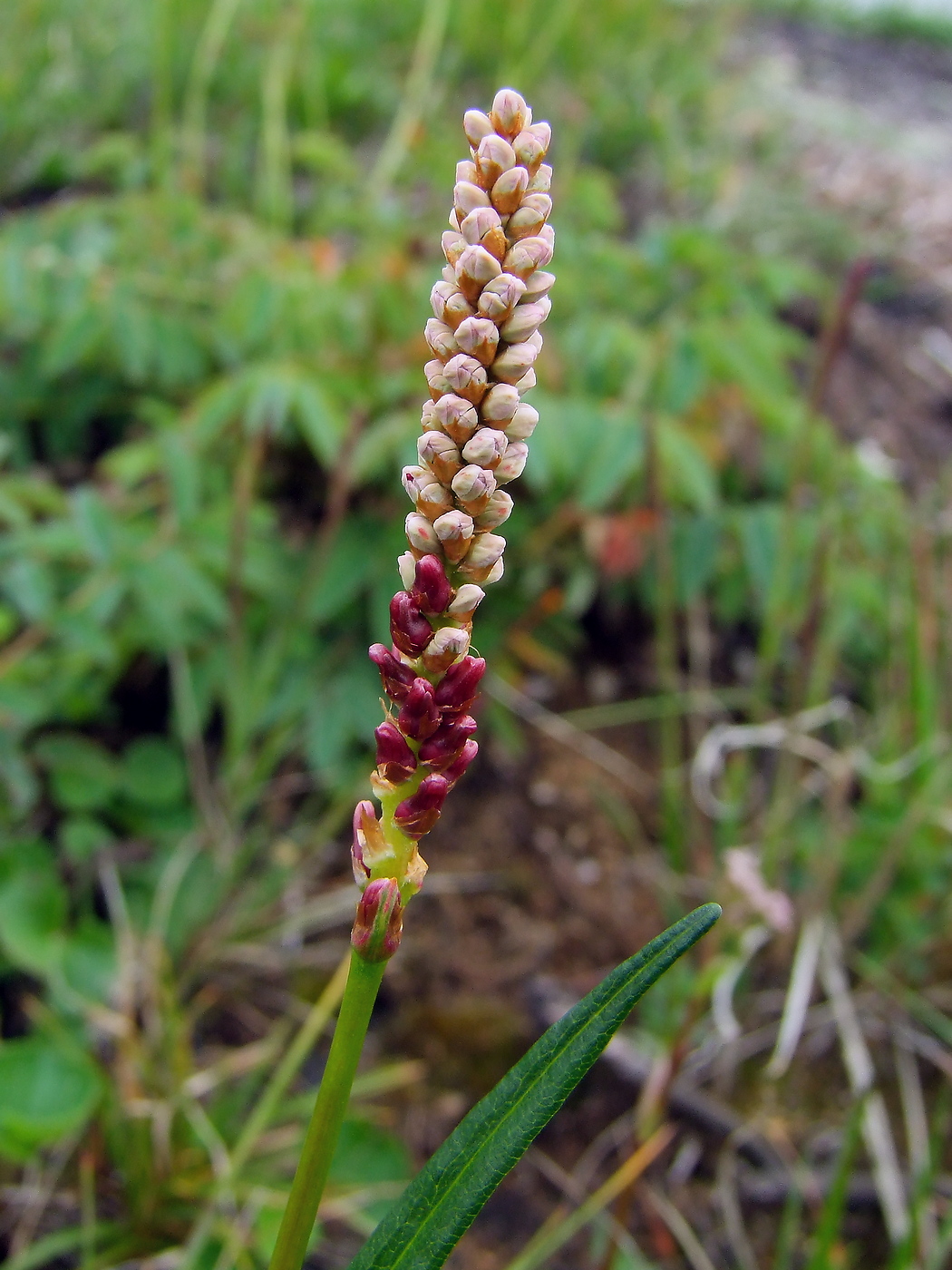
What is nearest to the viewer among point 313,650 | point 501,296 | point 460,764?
point 501,296

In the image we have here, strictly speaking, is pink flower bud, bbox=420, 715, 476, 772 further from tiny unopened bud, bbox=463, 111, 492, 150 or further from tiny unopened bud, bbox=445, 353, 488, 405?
tiny unopened bud, bbox=463, 111, 492, 150

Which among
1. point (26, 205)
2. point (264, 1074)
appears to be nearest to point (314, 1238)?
point (264, 1074)

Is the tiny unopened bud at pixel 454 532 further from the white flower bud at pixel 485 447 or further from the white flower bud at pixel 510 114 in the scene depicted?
the white flower bud at pixel 510 114

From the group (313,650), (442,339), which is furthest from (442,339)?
(313,650)

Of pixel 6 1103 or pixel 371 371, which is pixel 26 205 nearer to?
pixel 371 371

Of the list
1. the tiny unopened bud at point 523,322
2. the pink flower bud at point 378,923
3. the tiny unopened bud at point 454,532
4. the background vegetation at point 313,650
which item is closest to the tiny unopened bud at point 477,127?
the tiny unopened bud at point 523,322

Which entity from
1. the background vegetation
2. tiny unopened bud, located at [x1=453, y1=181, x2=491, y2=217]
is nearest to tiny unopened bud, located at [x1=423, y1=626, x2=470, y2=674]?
tiny unopened bud, located at [x1=453, y1=181, x2=491, y2=217]

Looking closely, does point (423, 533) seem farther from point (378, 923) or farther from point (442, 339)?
point (378, 923)
